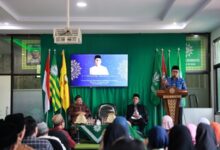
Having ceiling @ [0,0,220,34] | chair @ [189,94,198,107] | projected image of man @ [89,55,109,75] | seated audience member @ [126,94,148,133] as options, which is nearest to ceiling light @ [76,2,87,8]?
ceiling @ [0,0,220,34]

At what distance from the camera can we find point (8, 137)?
8.95 ft

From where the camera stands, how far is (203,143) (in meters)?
4.43

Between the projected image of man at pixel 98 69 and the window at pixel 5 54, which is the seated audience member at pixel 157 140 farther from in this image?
the window at pixel 5 54

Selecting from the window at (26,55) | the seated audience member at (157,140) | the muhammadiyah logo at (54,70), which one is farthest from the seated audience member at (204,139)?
the window at (26,55)

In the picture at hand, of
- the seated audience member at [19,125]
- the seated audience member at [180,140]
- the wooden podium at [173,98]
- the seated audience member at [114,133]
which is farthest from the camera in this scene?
the wooden podium at [173,98]

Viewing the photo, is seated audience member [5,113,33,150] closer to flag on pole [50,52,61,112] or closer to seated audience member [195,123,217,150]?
seated audience member [195,123,217,150]

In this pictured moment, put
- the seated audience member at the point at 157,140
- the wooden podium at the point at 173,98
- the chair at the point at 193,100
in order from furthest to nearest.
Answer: the chair at the point at 193,100 → the wooden podium at the point at 173,98 → the seated audience member at the point at 157,140

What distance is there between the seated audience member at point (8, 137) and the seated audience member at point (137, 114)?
720 centimetres

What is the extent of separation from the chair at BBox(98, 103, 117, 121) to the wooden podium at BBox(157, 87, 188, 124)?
1.59 metres

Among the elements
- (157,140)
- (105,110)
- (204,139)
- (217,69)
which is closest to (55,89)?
(105,110)

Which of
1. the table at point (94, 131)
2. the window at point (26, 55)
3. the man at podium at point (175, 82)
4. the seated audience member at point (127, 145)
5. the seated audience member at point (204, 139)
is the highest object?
the window at point (26, 55)

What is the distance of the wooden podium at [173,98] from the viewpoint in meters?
9.09

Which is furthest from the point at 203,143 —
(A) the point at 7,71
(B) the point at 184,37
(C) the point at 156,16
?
(A) the point at 7,71

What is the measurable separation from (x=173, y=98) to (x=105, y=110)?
77.2 inches
